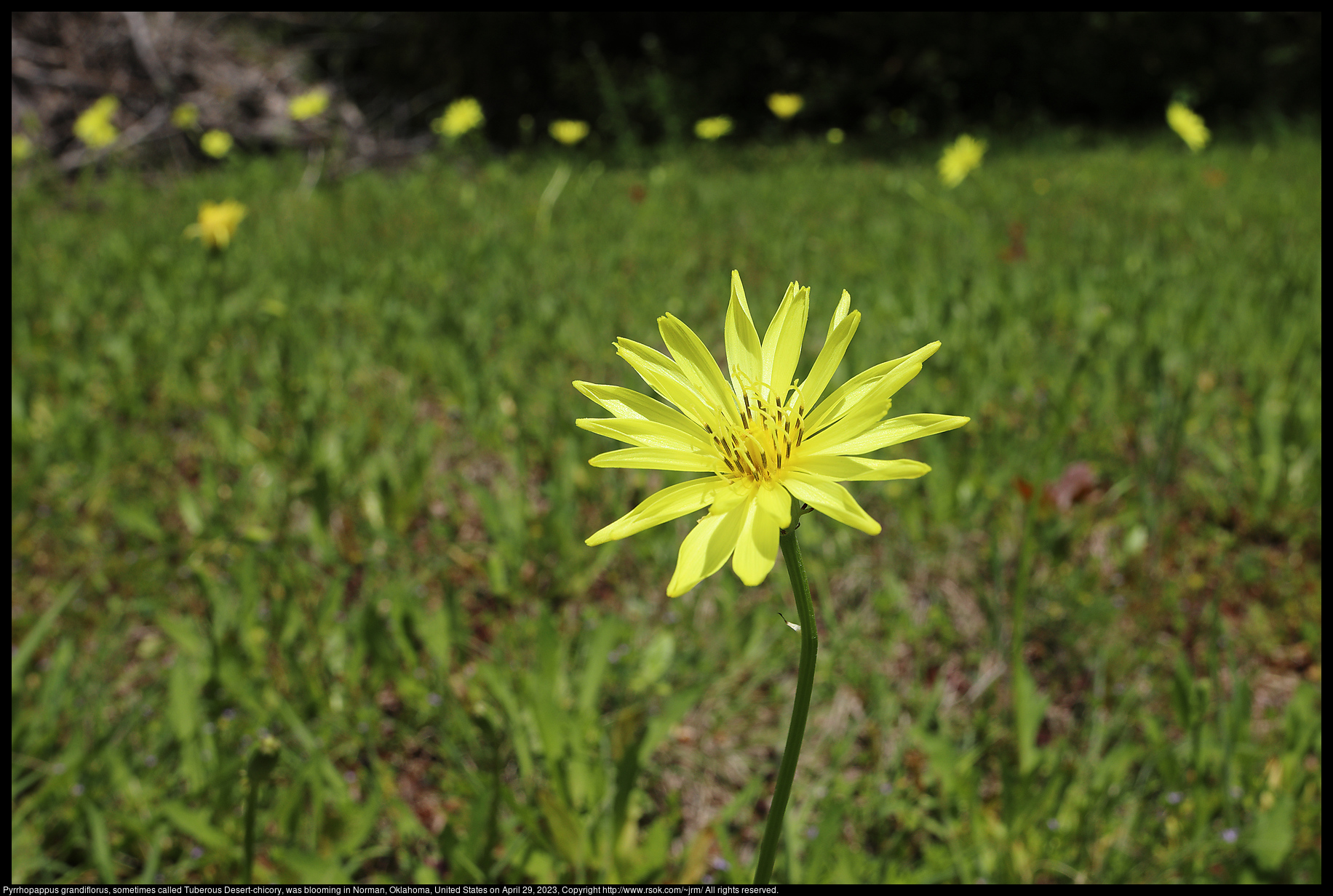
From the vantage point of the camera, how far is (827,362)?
76 centimetres

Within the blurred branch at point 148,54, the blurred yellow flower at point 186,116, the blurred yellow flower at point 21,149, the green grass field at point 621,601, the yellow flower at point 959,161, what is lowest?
the green grass field at point 621,601

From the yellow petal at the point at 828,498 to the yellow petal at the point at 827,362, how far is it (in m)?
0.09

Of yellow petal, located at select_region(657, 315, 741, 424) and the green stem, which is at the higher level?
yellow petal, located at select_region(657, 315, 741, 424)

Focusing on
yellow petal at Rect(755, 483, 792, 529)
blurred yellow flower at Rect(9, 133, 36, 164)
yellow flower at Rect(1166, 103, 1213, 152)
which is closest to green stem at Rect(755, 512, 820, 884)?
yellow petal at Rect(755, 483, 792, 529)

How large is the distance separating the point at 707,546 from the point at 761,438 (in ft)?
0.52

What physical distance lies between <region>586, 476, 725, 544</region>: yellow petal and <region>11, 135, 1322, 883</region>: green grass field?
58cm

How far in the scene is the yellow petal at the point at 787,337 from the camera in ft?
2.52

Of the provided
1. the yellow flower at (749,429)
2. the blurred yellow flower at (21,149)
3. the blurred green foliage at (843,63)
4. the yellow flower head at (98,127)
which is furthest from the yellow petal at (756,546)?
the blurred green foliage at (843,63)

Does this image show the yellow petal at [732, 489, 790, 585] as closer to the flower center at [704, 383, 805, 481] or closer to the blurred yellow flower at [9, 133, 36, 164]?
the flower center at [704, 383, 805, 481]

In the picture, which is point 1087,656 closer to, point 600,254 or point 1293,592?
point 1293,592

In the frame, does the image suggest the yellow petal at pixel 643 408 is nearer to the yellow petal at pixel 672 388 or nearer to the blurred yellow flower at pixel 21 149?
the yellow petal at pixel 672 388

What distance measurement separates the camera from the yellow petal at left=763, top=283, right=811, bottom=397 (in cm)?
77

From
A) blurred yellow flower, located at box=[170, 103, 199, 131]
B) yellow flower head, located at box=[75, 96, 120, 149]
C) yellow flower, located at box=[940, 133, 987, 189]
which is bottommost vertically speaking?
yellow flower, located at box=[940, 133, 987, 189]

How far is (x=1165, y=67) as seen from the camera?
31.4ft
